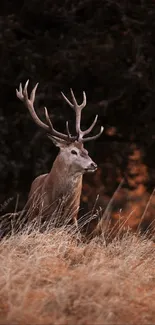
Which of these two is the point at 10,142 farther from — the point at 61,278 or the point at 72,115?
the point at 61,278

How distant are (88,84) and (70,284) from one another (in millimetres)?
9694

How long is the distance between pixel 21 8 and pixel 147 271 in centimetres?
910

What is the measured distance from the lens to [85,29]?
15.3m

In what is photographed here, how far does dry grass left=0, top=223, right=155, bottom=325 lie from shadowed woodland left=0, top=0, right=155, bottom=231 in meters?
7.44

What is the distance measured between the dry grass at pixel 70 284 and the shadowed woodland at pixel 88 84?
7.44m

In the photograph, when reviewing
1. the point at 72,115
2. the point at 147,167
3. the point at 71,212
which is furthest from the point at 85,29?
the point at 71,212

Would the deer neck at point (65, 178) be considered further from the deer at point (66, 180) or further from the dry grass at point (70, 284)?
the dry grass at point (70, 284)

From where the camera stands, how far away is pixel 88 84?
1550cm

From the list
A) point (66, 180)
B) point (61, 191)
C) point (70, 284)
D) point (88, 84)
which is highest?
point (70, 284)

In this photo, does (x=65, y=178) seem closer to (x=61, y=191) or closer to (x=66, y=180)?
(x=66, y=180)

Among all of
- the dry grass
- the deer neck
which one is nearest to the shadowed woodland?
the deer neck

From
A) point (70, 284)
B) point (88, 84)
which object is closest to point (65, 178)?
point (70, 284)

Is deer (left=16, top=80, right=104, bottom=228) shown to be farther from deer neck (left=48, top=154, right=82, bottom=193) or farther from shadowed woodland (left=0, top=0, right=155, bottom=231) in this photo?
shadowed woodland (left=0, top=0, right=155, bottom=231)

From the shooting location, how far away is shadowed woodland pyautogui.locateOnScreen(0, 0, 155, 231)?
14859mm
